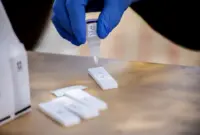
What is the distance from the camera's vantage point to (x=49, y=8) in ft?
3.96

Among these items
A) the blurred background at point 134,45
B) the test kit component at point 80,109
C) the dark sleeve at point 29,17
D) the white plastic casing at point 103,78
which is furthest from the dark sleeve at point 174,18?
the test kit component at point 80,109

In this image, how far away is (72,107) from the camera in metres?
0.49

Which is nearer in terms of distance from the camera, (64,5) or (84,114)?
(84,114)

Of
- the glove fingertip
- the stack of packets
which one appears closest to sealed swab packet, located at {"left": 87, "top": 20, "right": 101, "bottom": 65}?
the glove fingertip

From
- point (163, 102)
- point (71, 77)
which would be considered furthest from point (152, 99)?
point (71, 77)

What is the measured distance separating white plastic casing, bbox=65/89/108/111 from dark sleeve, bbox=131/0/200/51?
0.61m

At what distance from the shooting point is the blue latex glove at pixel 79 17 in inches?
23.9

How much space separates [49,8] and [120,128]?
796 millimetres

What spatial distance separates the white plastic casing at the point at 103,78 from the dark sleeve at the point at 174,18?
1.71 ft

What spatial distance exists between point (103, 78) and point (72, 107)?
0.33 feet

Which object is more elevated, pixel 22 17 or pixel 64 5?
pixel 64 5

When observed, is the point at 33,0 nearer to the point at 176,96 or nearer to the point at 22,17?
the point at 22,17

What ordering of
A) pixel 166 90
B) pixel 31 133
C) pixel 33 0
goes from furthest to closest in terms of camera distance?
pixel 33 0, pixel 166 90, pixel 31 133

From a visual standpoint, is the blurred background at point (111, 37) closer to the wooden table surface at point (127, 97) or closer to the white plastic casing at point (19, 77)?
the wooden table surface at point (127, 97)
